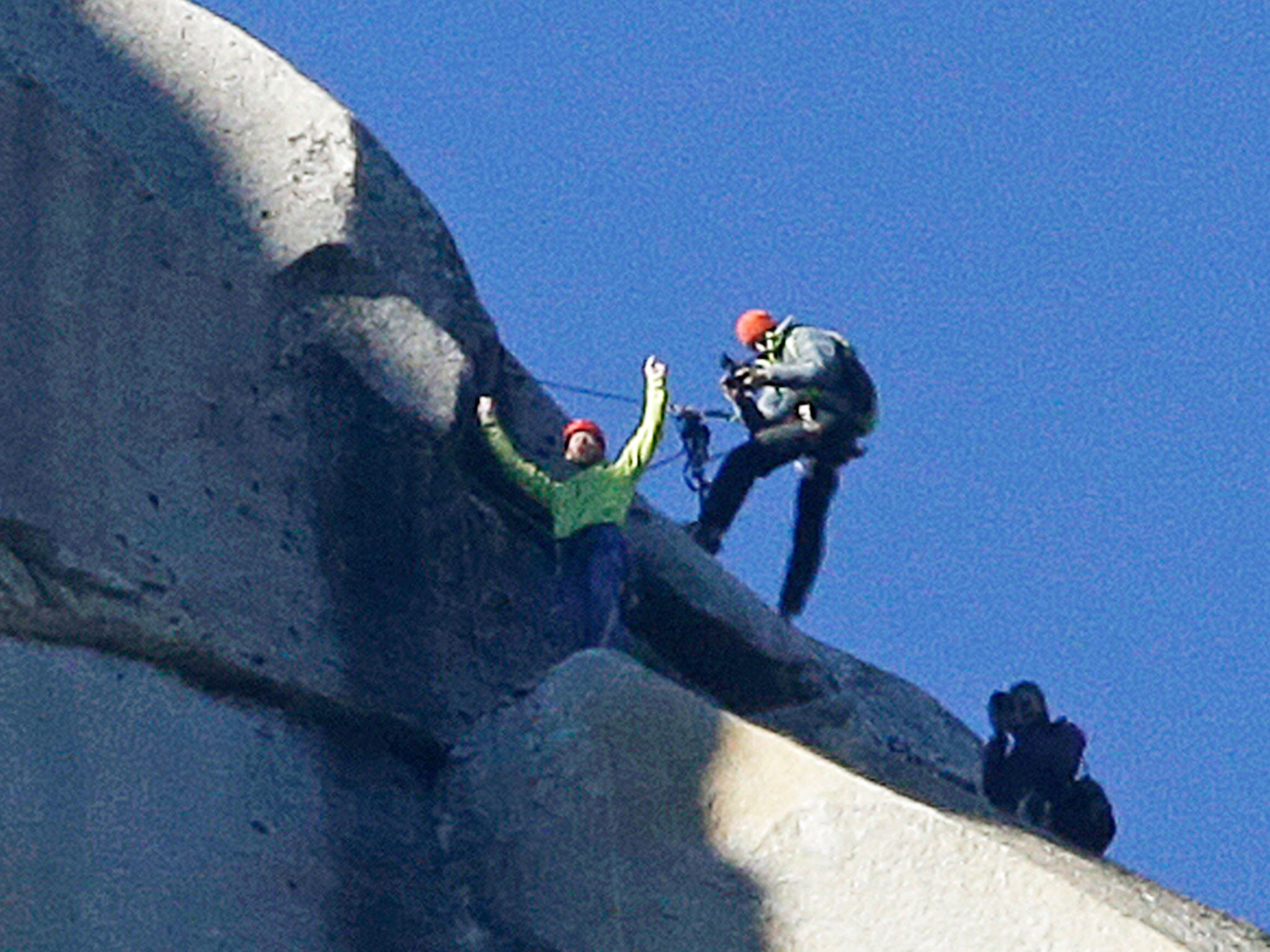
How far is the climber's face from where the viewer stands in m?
17.2

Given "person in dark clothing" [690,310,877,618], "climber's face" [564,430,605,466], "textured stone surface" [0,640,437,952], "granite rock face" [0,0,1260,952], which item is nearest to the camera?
"textured stone surface" [0,640,437,952]

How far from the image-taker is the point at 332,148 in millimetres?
17344

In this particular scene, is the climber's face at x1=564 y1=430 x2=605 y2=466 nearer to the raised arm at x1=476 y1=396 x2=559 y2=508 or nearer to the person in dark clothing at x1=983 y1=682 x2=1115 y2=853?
the raised arm at x1=476 y1=396 x2=559 y2=508

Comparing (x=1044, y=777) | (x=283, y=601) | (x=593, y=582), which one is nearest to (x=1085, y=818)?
(x=1044, y=777)

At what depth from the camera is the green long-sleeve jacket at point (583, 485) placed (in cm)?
1700

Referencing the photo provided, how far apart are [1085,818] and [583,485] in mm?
2153

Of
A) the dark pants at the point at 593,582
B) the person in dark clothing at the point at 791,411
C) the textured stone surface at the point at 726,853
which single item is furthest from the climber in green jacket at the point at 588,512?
the person in dark clothing at the point at 791,411

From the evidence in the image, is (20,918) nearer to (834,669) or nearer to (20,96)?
(20,96)

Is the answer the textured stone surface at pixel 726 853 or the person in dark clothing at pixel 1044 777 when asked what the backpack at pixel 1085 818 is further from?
the textured stone surface at pixel 726 853

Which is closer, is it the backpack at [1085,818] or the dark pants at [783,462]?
the backpack at [1085,818]

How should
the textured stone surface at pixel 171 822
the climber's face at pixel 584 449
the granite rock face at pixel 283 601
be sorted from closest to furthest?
the textured stone surface at pixel 171 822, the granite rock face at pixel 283 601, the climber's face at pixel 584 449

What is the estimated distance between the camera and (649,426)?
57.5 ft

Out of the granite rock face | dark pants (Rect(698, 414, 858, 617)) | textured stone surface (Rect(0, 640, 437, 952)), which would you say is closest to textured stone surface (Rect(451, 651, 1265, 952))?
the granite rock face

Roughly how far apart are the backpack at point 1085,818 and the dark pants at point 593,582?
5.65 feet
